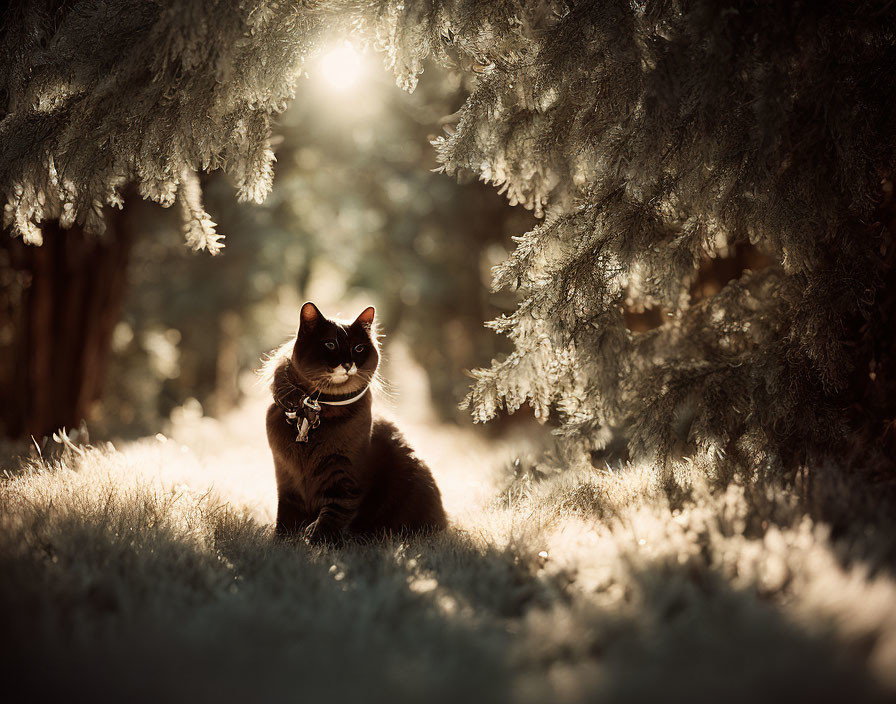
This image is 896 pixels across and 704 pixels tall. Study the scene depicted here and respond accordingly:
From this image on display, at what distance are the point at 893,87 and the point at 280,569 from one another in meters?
3.79

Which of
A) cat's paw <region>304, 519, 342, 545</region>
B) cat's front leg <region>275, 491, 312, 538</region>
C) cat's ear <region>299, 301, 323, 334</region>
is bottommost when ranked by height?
cat's paw <region>304, 519, 342, 545</region>

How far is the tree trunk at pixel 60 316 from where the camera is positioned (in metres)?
6.46

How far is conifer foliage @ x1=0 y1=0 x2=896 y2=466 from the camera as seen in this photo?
293cm

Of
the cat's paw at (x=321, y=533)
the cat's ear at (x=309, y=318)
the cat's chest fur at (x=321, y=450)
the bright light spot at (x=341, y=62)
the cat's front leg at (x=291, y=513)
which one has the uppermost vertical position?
the bright light spot at (x=341, y=62)

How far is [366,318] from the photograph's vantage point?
401 centimetres

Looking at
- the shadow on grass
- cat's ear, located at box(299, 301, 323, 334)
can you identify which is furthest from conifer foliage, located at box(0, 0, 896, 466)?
the shadow on grass

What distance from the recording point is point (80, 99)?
3.41 metres

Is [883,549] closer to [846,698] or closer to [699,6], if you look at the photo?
[846,698]

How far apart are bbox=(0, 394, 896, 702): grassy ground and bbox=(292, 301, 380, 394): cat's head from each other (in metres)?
0.95

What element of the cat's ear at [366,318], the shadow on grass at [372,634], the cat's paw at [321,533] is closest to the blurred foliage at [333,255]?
the cat's ear at [366,318]

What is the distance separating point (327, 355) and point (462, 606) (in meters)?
1.73

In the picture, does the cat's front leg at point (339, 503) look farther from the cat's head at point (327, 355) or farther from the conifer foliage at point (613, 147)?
the conifer foliage at point (613, 147)

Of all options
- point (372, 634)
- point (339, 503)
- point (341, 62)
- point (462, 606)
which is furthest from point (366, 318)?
point (372, 634)

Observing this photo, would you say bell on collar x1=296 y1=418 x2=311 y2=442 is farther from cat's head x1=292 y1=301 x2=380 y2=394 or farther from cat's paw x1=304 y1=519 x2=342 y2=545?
cat's paw x1=304 y1=519 x2=342 y2=545
